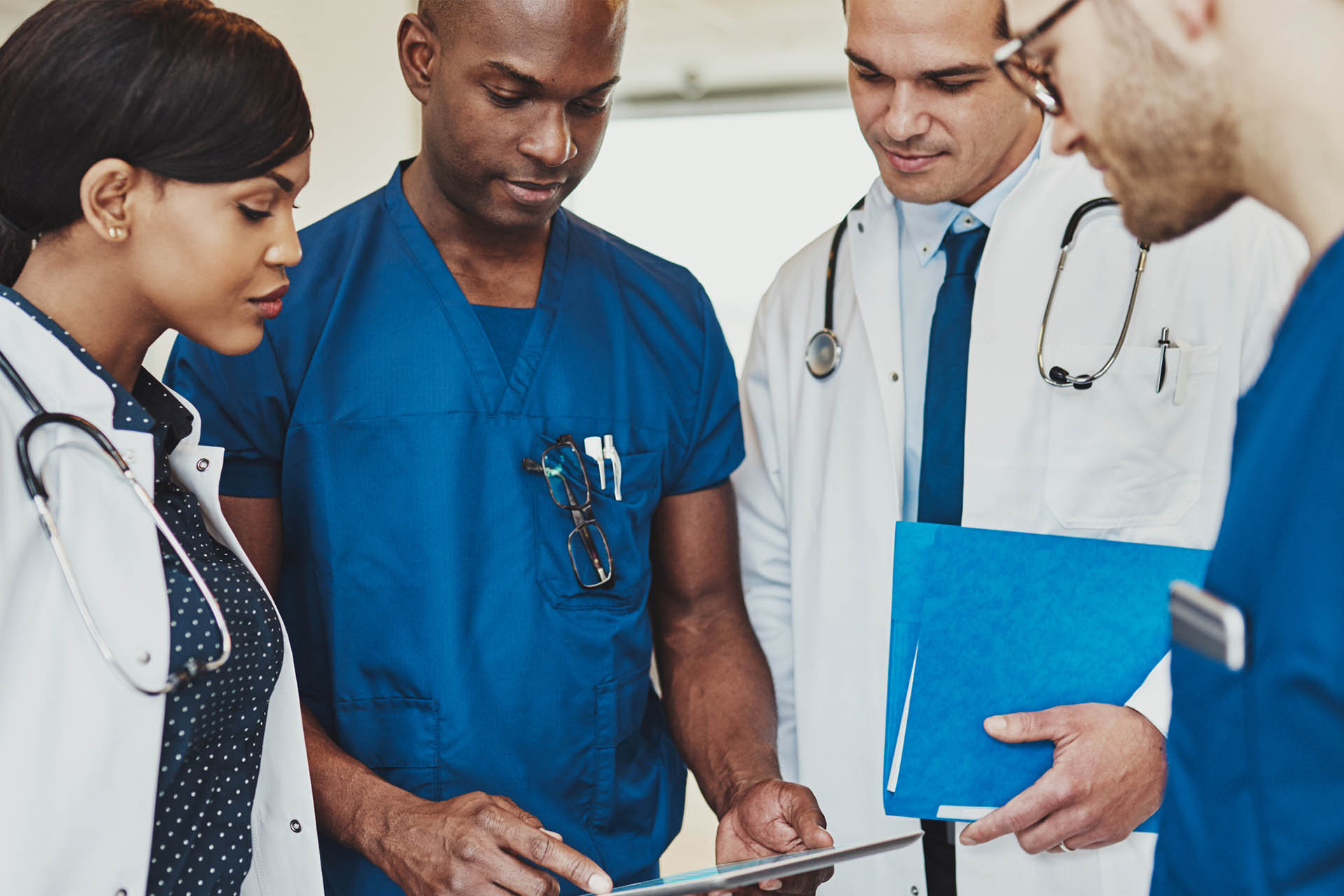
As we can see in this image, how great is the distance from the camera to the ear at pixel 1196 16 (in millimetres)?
677

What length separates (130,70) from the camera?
101 centimetres

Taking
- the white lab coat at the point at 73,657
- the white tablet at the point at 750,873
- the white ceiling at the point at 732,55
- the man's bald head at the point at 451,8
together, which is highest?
the white ceiling at the point at 732,55

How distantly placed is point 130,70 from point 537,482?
0.63 m

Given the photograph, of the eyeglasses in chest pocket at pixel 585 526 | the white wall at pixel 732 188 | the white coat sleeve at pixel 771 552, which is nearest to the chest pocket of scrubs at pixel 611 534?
the eyeglasses in chest pocket at pixel 585 526

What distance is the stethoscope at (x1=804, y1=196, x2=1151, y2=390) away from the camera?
55.5 inches

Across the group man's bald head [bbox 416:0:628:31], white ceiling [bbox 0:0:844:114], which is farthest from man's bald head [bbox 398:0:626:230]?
white ceiling [bbox 0:0:844:114]

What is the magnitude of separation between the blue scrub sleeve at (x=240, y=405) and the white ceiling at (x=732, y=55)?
145 inches

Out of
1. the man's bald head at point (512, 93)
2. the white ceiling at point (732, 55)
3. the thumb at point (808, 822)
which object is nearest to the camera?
the thumb at point (808, 822)

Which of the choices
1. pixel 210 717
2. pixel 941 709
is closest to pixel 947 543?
pixel 941 709

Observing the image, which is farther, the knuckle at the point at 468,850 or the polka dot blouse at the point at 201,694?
the knuckle at the point at 468,850

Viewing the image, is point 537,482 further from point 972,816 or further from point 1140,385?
point 1140,385

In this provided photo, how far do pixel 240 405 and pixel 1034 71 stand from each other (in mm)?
941

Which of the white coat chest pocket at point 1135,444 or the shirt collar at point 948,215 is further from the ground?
the shirt collar at point 948,215

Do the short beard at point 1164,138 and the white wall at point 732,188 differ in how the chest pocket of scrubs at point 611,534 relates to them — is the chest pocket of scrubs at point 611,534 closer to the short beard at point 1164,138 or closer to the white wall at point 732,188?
the short beard at point 1164,138
